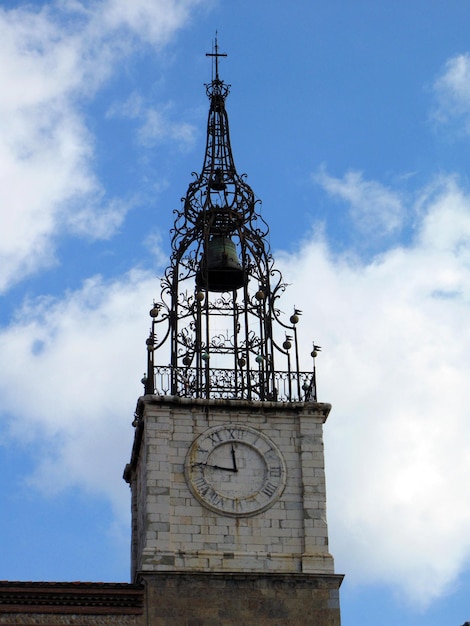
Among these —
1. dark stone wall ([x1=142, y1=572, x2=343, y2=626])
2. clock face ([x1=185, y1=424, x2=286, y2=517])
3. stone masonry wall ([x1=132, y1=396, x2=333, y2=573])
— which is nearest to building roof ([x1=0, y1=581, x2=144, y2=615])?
dark stone wall ([x1=142, y1=572, x2=343, y2=626])

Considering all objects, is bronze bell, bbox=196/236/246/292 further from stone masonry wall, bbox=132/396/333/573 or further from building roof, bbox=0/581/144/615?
building roof, bbox=0/581/144/615

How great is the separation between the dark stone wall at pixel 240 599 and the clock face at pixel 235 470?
5.77 feet

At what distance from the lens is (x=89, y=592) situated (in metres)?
32.8

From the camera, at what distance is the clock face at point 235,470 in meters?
34.3

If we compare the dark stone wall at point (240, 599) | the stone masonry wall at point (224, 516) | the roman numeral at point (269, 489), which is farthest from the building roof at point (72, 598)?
the roman numeral at point (269, 489)

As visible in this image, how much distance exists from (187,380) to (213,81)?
967cm

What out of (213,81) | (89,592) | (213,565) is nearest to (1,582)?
(89,592)

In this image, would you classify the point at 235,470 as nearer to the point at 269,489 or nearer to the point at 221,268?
the point at 269,489

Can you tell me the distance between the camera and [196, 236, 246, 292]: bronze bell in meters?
38.1

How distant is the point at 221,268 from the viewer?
38125 millimetres

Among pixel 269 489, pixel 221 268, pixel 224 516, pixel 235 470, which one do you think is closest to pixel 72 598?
pixel 224 516

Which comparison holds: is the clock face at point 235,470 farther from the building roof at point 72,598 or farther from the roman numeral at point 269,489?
the building roof at point 72,598

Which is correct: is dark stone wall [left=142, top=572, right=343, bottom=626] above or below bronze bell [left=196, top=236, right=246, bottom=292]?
below

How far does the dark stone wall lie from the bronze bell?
319 inches
